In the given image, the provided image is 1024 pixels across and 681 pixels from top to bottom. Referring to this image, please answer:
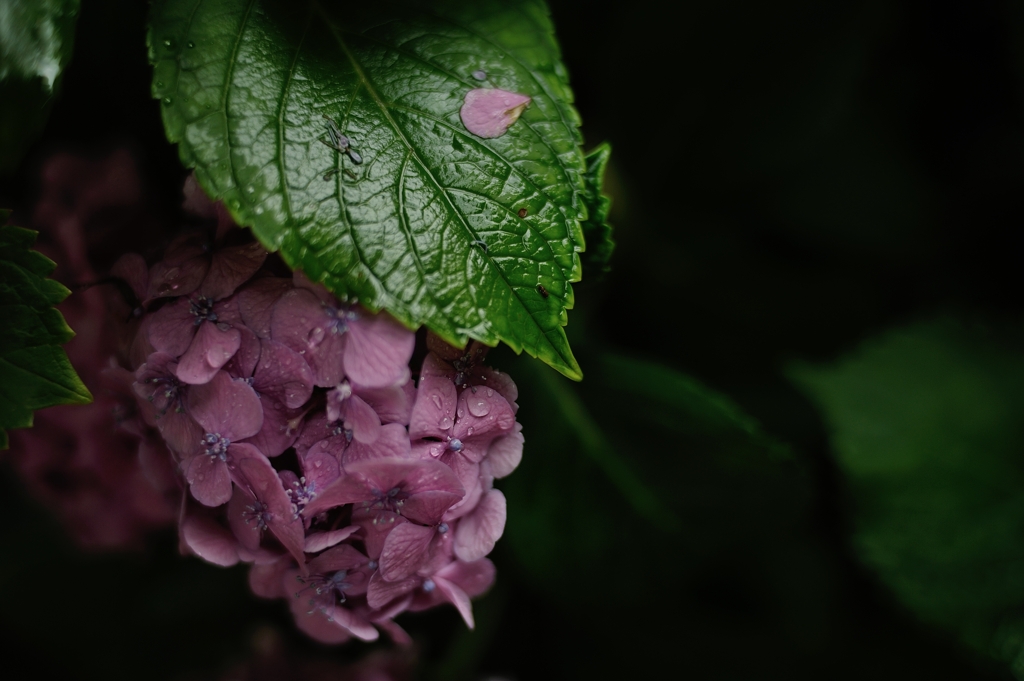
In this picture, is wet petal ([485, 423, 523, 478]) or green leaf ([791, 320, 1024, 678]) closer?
wet petal ([485, 423, 523, 478])

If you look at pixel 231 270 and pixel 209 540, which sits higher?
pixel 231 270

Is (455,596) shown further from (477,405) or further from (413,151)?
(413,151)

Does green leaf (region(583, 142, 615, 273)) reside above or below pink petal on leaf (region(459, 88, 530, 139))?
below

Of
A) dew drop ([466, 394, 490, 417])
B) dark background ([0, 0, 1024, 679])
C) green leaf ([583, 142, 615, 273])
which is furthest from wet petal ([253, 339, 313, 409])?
dark background ([0, 0, 1024, 679])

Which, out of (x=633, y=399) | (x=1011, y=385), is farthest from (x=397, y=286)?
(x=1011, y=385)

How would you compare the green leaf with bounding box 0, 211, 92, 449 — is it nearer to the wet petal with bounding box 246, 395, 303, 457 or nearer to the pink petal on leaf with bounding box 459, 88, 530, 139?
the wet petal with bounding box 246, 395, 303, 457

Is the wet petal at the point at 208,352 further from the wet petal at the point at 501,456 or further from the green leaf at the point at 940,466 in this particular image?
the green leaf at the point at 940,466

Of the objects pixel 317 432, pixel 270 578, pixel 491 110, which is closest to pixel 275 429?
pixel 317 432
